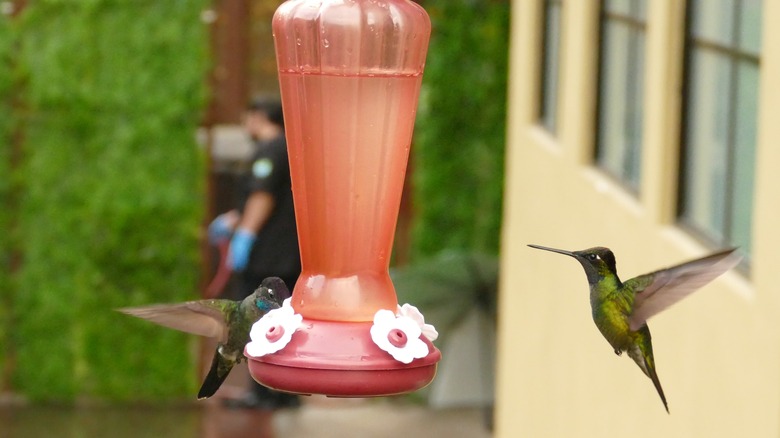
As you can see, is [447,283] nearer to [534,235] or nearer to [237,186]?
[534,235]

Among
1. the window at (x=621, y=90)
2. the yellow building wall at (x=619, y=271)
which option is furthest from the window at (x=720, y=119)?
the window at (x=621, y=90)

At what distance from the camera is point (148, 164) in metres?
10.2

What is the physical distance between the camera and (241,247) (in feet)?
32.2

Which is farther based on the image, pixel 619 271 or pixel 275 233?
pixel 275 233

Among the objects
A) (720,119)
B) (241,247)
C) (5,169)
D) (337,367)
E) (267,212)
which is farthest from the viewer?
(5,169)

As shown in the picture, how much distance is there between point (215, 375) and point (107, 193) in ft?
22.2

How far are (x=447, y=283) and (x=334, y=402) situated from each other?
1718 mm

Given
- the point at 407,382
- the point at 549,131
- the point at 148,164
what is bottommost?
the point at 148,164

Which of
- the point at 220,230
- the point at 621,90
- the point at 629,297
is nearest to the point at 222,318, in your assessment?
the point at 629,297

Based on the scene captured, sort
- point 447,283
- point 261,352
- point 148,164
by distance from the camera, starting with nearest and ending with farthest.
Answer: point 261,352 → point 447,283 → point 148,164

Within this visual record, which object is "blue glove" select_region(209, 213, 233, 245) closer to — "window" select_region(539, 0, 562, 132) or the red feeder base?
"window" select_region(539, 0, 562, 132)

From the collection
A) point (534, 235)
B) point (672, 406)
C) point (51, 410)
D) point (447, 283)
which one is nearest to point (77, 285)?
point (51, 410)

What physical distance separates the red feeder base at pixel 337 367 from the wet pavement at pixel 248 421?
6.42 m

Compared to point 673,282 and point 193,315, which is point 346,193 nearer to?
point 193,315
